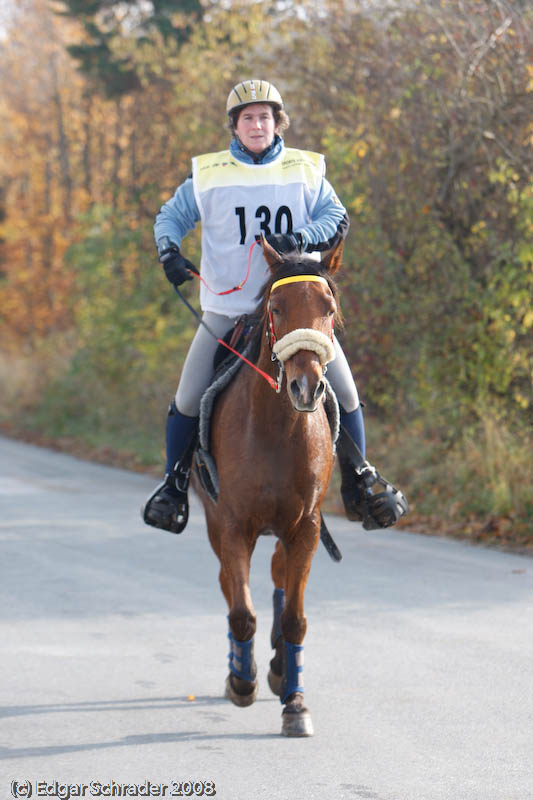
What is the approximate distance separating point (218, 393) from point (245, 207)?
917 mm

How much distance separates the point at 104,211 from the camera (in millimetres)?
24969

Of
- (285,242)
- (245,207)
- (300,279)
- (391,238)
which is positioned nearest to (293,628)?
(300,279)

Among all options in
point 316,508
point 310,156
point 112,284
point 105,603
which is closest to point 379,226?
point 105,603

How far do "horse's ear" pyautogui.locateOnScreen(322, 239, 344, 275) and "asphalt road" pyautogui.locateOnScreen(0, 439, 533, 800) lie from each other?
2.08 metres

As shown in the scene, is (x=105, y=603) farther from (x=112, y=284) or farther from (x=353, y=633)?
(x=112, y=284)

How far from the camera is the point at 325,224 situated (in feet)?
19.1

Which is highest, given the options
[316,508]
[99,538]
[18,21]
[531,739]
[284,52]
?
[18,21]

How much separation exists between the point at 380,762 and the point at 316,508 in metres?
1.17

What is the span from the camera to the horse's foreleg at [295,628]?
219 inches

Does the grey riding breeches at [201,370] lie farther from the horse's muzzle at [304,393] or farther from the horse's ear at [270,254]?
the horse's muzzle at [304,393]

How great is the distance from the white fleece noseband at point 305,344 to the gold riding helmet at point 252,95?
1.57m

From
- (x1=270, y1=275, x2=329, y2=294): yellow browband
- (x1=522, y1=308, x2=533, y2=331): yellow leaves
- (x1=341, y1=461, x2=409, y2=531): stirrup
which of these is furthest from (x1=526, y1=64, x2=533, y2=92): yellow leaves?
(x1=270, y1=275, x2=329, y2=294): yellow browband

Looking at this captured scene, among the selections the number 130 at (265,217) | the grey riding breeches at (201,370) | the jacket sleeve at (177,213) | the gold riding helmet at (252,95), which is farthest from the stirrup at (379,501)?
the gold riding helmet at (252,95)

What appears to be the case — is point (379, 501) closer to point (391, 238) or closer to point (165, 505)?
point (165, 505)
